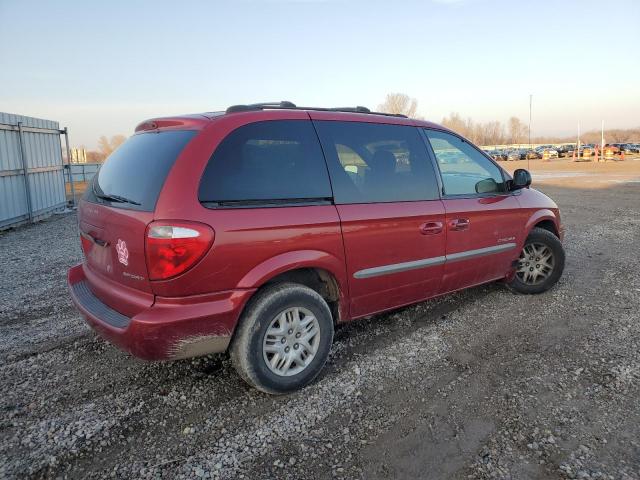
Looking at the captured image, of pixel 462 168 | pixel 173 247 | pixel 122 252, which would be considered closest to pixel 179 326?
pixel 173 247

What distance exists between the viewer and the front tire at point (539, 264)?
15.5ft

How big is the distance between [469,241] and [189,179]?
8.22 ft

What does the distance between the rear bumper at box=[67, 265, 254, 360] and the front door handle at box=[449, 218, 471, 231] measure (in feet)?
6.26

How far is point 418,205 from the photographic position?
11.7 feet

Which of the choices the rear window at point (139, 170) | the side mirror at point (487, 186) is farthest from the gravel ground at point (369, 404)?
the rear window at point (139, 170)

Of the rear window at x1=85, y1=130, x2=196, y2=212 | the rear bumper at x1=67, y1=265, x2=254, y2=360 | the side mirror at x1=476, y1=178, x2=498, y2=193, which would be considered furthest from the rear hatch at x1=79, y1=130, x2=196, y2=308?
the side mirror at x1=476, y1=178, x2=498, y2=193

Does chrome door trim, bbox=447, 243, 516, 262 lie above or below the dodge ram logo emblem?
below

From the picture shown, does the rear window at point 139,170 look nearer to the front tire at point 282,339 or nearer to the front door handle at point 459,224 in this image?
the front tire at point 282,339

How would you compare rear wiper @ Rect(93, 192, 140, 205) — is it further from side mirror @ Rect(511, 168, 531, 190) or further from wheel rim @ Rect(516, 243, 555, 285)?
wheel rim @ Rect(516, 243, 555, 285)

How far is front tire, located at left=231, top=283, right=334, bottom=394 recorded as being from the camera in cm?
278

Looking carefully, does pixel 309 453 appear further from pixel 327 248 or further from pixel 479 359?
pixel 479 359

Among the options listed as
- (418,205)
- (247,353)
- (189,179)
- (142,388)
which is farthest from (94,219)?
(418,205)

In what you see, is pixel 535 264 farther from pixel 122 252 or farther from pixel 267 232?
pixel 122 252

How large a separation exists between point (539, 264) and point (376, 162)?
247 centimetres
